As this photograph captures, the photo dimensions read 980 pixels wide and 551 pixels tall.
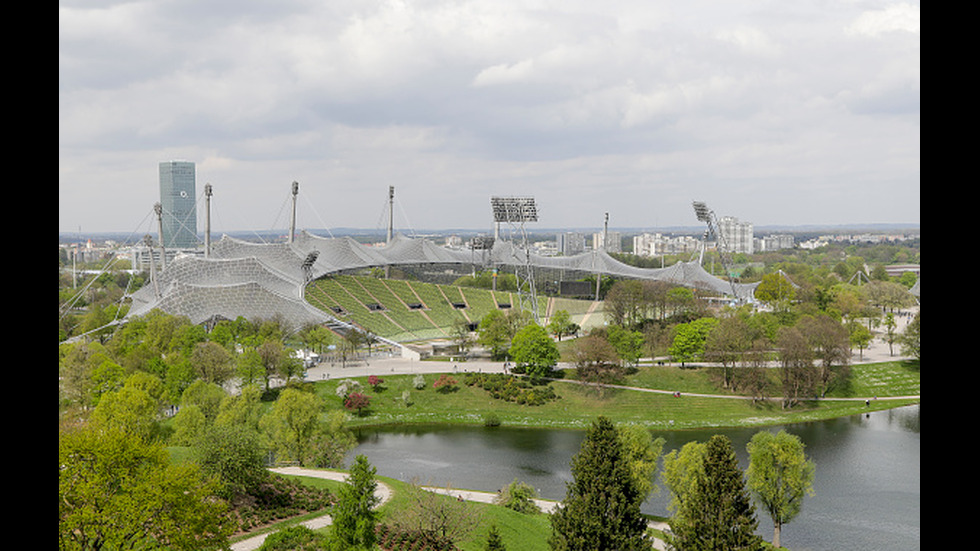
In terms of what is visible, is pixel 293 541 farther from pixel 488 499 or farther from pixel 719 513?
pixel 719 513

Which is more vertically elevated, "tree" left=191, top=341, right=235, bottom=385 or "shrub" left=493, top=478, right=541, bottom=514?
"tree" left=191, top=341, right=235, bottom=385

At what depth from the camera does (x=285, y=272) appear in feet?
225

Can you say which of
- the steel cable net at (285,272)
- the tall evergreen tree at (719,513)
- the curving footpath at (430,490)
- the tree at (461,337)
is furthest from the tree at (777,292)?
the tall evergreen tree at (719,513)

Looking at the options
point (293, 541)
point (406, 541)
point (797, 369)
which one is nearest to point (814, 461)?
point (797, 369)

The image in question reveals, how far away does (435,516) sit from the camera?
67.2 ft

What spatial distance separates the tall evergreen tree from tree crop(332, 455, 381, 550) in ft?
26.8

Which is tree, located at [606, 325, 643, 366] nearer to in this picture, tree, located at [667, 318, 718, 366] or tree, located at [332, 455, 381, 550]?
tree, located at [667, 318, 718, 366]

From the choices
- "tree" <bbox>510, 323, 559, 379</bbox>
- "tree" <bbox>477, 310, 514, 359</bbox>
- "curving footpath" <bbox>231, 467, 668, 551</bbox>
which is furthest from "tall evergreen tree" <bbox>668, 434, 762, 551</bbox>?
"tree" <bbox>477, 310, 514, 359</bbox>

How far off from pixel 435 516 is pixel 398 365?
95.2 ft

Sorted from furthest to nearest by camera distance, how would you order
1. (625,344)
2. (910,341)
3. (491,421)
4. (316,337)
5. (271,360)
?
(316,337) < (910,341) < (625,344) < (271,360) < (491,421)

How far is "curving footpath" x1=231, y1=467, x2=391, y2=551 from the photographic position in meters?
19.2

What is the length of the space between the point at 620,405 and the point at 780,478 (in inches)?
713

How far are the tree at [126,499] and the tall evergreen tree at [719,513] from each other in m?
11.6
